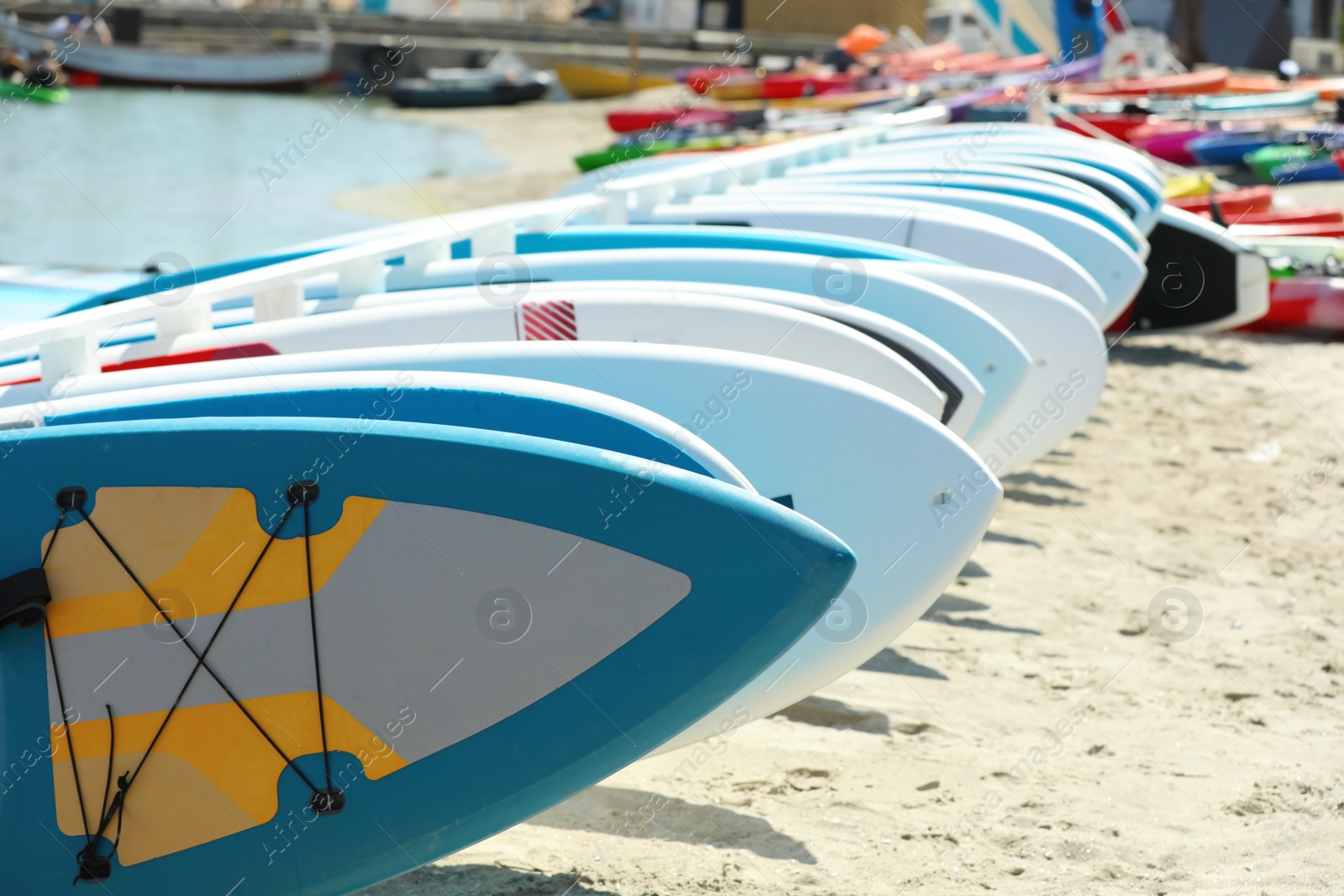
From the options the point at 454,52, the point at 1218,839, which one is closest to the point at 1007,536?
the point at 1218,839

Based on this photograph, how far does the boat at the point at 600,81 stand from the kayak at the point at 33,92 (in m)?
11.2

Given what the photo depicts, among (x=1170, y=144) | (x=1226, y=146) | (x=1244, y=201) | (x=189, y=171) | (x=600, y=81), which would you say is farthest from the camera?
(x=600, y=81)

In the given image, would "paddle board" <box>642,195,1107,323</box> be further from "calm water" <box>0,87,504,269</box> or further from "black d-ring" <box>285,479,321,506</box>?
"calm water" <box>0,87,504,269</box>

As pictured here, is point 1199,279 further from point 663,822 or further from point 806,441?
point 663,822

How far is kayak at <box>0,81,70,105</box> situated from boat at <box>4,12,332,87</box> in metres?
3.48

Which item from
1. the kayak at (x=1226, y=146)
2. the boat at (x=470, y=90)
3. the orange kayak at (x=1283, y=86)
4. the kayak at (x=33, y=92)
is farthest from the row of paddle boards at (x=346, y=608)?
the kayak at (x=33, y=92)

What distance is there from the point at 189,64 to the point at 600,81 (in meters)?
10.9

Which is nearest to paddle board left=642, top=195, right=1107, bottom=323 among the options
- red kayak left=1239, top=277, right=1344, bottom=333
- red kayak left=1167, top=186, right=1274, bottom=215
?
red kayak left=1239, top=277, right=1344, bottom=333

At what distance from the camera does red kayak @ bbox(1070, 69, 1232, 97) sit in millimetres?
16844

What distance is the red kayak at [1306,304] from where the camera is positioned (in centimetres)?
813

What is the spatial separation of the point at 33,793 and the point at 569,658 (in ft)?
3.55

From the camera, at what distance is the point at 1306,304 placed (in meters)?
8.21

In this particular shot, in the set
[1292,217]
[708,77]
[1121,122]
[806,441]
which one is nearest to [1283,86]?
[1121,122]

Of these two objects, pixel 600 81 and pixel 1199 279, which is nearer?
pixel 1199 279
